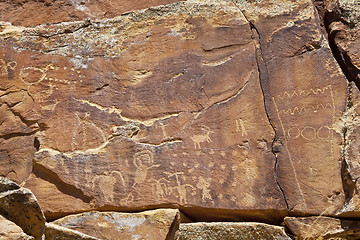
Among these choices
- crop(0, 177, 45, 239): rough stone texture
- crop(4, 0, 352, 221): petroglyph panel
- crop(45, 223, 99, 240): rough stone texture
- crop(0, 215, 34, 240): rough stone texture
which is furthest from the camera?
crop(4, 0, 352, 221): petroglyph panel

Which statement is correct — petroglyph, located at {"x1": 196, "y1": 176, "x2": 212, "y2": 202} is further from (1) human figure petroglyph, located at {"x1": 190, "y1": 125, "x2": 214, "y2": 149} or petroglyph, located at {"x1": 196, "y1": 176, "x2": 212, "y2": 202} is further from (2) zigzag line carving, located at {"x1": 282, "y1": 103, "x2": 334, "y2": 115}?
(2) zigzag line carving, located at {"x1": 282, "y1": 103, "x2": 334, "y2": 115}

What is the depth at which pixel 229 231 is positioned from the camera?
3.38 metres

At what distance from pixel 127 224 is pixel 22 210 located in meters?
0.93

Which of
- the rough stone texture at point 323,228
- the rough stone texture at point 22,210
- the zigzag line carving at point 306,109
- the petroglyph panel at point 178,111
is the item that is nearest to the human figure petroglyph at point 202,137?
the petroglyph panel at point 178,111

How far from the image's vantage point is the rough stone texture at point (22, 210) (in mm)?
2660

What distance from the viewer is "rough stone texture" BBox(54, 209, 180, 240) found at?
339 cm

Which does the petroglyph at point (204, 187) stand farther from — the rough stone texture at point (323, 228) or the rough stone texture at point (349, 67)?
the rough stone texture at point (349, 67)

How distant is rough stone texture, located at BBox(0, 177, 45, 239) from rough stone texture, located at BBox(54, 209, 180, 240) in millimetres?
755

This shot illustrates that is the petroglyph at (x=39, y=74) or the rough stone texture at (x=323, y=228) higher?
the petroglyph at (x=39, y=74)

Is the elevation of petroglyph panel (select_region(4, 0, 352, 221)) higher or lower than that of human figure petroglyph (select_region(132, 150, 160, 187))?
higher

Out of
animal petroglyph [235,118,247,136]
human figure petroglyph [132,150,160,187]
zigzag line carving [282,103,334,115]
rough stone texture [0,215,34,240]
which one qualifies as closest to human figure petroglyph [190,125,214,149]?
animal petroglyph [235,118,247,136]

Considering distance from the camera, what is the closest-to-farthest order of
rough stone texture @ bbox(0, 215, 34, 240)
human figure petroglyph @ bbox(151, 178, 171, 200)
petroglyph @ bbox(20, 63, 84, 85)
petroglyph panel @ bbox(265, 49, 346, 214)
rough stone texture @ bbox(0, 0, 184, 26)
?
rough stone texture @ bbox(0, 215, 34, 240) → petroglyph panel @ bbox(265, 49, 346, 214) → human figure petroglyph @ bbox(151, 178, 171, 200) → petroglyph @ bbox(20, 63, 84, 85) → rough stone texture @ bbox(0, 0, 184, 26)

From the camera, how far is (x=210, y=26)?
3.76 metres

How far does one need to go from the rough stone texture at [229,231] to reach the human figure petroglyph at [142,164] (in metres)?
0.44
